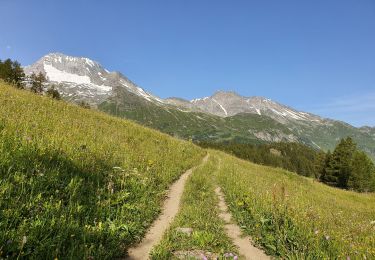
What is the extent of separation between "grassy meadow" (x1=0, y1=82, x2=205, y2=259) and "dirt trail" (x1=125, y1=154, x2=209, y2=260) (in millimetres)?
204

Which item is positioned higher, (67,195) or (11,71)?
(11,71)

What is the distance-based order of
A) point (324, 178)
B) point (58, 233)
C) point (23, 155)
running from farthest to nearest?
point (324, 178) < point (23, 155) < point (58, 233)

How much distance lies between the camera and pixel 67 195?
738 centimetres

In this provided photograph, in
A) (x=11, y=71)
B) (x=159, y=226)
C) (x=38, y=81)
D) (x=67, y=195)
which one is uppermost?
(x=11, y=71)

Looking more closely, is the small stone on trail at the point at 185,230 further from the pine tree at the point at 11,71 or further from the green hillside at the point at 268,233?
the pine tree at the point at 11,71

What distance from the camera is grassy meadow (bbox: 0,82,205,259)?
555cm

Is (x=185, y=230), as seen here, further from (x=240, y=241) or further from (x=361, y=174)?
(x=361, y=174)

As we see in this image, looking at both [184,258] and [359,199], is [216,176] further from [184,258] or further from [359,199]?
[359,199]

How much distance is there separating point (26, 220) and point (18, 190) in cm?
85

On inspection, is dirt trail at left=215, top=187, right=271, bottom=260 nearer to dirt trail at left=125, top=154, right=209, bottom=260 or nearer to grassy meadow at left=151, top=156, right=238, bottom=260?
grassy meadow at left=151, top=156, right=238, bottom=260

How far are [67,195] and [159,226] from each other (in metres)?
2.51

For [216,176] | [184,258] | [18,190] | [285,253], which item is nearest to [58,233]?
[18,190]

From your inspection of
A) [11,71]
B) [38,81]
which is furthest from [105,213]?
[11,71]

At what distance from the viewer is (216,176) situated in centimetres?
1686
